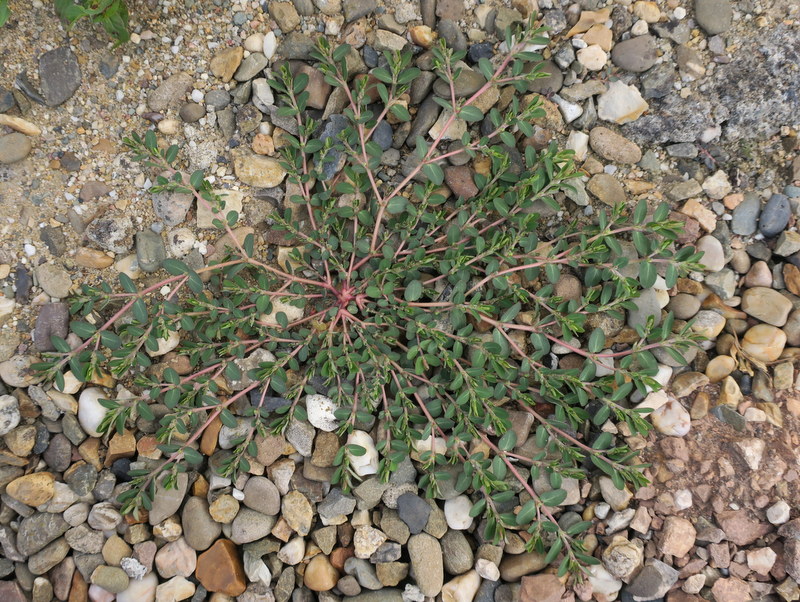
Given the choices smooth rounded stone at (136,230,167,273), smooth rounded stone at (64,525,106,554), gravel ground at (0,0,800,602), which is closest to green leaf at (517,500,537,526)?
gravel ground at (0,0,800,602)

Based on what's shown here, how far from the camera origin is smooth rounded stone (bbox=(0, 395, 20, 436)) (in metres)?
3.27

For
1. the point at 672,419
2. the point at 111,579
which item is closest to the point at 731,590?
the point at 672,419

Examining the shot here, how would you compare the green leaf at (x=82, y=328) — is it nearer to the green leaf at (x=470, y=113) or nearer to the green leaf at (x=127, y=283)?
the green leaf at (x=127, y=283)

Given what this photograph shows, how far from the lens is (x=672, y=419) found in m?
3.38

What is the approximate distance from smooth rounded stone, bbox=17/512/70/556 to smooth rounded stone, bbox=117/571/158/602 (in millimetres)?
474

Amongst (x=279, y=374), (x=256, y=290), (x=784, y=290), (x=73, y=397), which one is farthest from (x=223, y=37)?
(x=784, y=290)

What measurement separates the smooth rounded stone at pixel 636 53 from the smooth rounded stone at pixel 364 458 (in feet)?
8.37

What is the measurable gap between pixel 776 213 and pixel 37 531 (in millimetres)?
4364

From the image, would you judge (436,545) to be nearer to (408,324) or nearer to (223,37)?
(408,324)

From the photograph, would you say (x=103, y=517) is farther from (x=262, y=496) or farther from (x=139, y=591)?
(x=262, y=496)

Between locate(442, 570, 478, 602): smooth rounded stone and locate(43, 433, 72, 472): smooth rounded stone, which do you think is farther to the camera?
locate(43, 433, 72, 472): smooth rounded stone

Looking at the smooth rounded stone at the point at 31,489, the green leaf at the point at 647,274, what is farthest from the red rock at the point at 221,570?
the green leaf at the point at 647,274

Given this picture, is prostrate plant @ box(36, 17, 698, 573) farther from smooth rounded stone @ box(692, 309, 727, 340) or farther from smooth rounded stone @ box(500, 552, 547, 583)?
smooth rounded stone @ box(692, 309, 727, 340)

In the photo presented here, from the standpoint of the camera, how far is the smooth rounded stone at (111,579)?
324 centimetres
